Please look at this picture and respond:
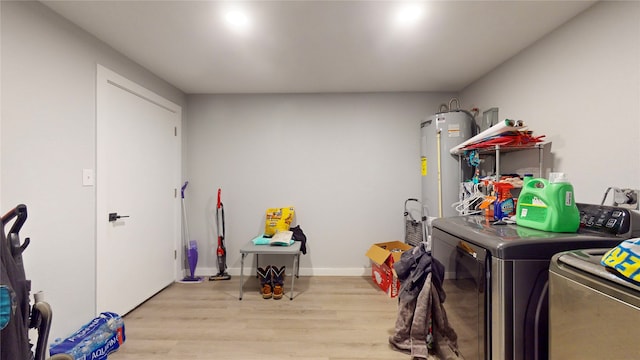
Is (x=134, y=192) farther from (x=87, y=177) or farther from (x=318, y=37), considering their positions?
(x=318, y=37)

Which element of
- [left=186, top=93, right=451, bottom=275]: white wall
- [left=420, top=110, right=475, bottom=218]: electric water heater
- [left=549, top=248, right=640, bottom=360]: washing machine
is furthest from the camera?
[left=186, top=93, right=451, bottom=275]: white wall

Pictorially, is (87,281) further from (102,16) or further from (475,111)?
(475,111)

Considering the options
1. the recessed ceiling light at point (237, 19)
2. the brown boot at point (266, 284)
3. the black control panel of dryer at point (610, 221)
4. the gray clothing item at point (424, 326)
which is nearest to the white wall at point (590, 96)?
the black control panel of dryer at point (610, 221)

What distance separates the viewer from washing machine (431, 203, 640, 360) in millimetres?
955

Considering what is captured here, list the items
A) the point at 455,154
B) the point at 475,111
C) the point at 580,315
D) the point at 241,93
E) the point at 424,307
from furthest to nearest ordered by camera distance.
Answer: the point at 241,93 < the point at 475,111 < the point at 455,154 < the point at 424,307 < the point at 580,315

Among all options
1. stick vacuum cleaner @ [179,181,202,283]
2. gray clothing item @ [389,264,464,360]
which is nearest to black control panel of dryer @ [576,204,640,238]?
gray clothing item @ [389,264,464,360]

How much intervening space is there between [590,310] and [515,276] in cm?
27

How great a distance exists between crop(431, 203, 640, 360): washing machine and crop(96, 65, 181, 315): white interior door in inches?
101

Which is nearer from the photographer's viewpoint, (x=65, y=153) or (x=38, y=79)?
(x=38, y=79)

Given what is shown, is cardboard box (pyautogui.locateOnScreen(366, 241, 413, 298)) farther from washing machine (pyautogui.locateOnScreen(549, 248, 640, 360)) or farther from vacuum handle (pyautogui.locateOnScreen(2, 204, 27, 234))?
vacuum handle (pyautogui.locateOnScreen(2, 204, 27, 234))

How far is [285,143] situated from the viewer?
3.18 metres

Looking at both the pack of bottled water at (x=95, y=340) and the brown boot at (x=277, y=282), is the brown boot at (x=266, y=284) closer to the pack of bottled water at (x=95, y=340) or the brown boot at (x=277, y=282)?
the brown boot at (x=277, y=282)

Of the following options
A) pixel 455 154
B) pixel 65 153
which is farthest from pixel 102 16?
pixel 455 154

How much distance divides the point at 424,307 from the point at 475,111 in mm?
2184
